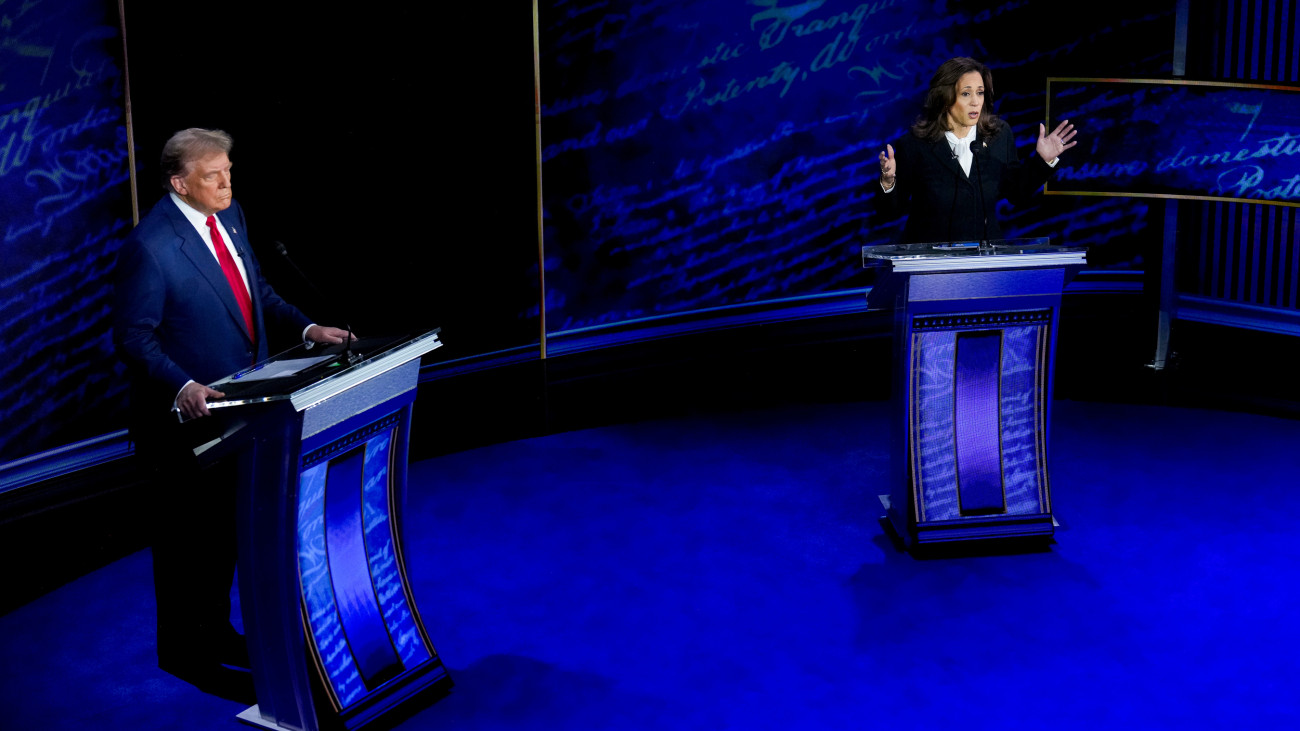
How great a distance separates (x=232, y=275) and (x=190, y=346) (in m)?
0.21

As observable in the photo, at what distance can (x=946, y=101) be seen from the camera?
433 cm

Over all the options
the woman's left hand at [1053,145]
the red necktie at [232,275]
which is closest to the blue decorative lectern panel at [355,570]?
the red necktie at [232,275]

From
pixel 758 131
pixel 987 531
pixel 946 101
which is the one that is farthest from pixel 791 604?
pixel 758 131

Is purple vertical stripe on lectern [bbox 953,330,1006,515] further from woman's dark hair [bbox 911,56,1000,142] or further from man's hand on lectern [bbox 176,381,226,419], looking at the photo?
man's hand on lectern [bbox 176,381,226,419]

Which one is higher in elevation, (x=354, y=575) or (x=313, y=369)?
(x=313, y=369)

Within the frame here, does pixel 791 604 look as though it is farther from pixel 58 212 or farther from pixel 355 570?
pixel 58 212

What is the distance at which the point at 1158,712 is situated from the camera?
10.7 ft

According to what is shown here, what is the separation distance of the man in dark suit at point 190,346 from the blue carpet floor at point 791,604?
26 cm

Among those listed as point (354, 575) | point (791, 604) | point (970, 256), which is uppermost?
point (970, 256)

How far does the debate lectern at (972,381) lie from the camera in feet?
13.0

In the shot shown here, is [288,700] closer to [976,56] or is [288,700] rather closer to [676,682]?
[676,682]

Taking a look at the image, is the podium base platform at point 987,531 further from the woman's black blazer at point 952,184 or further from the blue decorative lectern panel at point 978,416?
the woman's black blazer at point 952,184

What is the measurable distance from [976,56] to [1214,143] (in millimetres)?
1173

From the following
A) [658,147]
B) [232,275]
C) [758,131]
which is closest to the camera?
[232,275]
